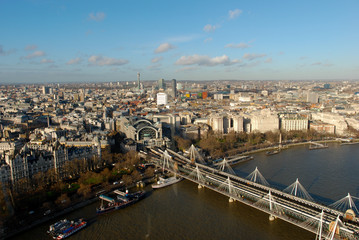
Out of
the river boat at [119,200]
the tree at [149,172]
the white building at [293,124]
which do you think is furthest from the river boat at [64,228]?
the white building at [293,124]

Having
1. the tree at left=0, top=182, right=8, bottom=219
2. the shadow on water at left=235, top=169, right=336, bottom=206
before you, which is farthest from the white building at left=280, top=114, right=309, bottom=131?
the tree at left=0, top=182, right=8, bottom=219

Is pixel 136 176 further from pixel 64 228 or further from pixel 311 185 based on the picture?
pixel 311 185

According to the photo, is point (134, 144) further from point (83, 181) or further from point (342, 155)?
point (342, 155)

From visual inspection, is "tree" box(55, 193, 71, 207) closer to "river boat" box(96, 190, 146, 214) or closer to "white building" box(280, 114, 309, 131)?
"river boat" box(96, 190, 146, 214)

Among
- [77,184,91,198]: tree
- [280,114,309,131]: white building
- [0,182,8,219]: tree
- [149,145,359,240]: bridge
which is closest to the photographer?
[149,145,359,240]: bridge

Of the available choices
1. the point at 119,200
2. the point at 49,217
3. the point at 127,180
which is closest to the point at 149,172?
the point at 127,180

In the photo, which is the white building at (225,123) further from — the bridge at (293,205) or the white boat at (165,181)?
the white boat at (165,181)
